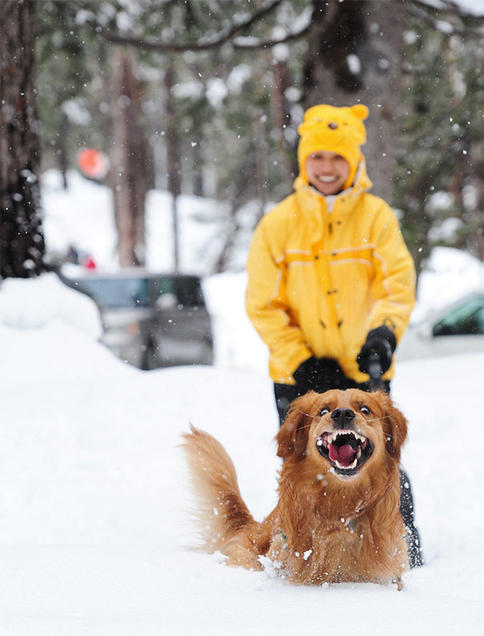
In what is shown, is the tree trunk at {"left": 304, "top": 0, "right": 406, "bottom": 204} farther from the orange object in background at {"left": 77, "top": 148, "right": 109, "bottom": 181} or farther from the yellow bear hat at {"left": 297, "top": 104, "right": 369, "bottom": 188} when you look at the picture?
the orange object in background at {"left": 77, "top": 148, "right": 109, "bottom": 181}

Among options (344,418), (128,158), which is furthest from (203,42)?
(128,158)

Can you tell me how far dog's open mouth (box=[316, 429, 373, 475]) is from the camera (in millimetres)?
2934

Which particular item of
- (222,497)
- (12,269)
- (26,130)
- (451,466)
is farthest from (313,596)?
(26,130)

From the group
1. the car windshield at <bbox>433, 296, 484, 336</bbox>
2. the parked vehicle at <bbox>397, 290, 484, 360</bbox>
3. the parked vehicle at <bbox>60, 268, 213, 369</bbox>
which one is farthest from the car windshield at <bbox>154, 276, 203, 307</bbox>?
the car windshield at <bbox>433, 296, 484, 336</bbox>

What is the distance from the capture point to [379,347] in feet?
10.4

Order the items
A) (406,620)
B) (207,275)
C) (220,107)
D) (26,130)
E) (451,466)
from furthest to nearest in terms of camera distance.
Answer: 1. (207,275)
2. (220,107)
3. (26,130)
4. (451,466)
5. (406,620)

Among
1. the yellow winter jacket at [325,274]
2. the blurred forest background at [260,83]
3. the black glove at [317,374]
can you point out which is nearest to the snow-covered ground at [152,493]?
the black glove at [317,374]

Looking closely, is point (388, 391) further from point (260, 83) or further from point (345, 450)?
point (260, 83)

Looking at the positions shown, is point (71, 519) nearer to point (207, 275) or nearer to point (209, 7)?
point (209, 7)

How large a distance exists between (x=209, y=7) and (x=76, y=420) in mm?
7506

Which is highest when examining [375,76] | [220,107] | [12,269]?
[220,107]

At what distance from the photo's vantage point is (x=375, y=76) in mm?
7418

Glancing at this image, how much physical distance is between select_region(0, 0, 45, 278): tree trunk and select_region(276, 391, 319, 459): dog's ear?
487 cm

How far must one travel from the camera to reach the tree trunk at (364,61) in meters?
7.40
